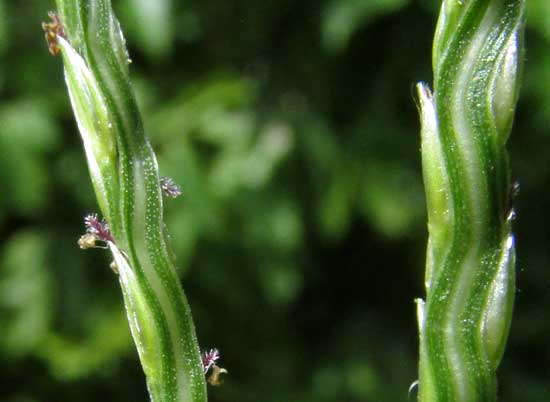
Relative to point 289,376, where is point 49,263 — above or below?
above

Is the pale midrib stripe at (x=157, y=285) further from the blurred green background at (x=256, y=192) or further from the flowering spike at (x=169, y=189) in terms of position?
the blurred green background at (x=256, y=192)

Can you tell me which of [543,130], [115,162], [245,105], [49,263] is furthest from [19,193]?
[115,162]

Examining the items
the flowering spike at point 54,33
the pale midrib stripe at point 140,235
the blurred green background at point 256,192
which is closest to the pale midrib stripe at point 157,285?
the pale midrib stripe at point 140,235

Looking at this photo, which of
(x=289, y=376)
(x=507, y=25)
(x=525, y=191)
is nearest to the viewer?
(x=507, y=25)

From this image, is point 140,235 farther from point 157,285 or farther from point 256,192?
point 256,192

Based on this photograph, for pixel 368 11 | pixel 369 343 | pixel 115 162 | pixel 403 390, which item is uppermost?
pixel 368 11

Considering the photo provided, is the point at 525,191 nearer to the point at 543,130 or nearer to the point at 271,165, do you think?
the point at 543,130

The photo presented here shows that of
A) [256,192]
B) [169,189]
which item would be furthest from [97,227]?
[256,192]

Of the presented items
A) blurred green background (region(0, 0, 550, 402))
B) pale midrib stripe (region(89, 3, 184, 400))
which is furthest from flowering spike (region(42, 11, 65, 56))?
blurred green background (region(0, 0, 550, 402))
